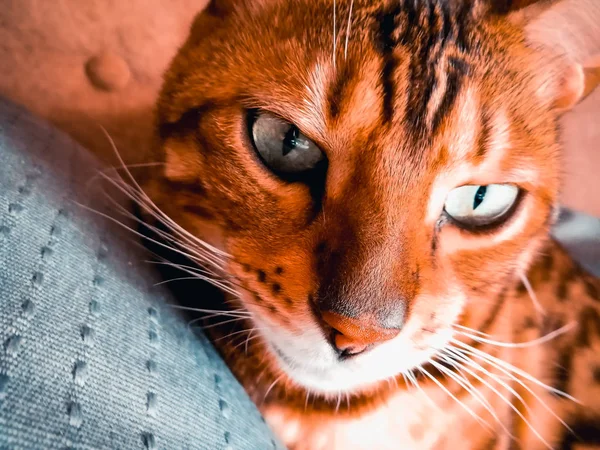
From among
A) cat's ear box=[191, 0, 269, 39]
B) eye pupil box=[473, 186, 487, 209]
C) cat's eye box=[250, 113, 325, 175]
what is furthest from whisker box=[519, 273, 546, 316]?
cat's ear box=[191, 0, 269, 39]

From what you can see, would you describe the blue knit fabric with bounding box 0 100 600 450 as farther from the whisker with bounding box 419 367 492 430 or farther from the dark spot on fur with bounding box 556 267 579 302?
the dark spot on fur with bounding box 556 267 579 302

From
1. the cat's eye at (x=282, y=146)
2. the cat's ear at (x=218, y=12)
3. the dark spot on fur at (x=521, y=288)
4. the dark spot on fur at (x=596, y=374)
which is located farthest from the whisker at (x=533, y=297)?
the cat's ear at (x=218, y=12)

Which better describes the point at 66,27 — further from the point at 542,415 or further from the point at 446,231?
the point at 542,415

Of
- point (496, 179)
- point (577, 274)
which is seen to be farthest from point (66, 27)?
point (577, 274)

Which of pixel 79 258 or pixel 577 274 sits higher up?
pixel 577 274

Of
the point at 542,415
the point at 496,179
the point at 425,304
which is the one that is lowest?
the point at 542,415

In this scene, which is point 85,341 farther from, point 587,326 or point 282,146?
point 587,326

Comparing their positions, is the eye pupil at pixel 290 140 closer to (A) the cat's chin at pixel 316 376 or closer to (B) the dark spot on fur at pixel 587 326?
(A) the cat's chin at pixel 316 376
